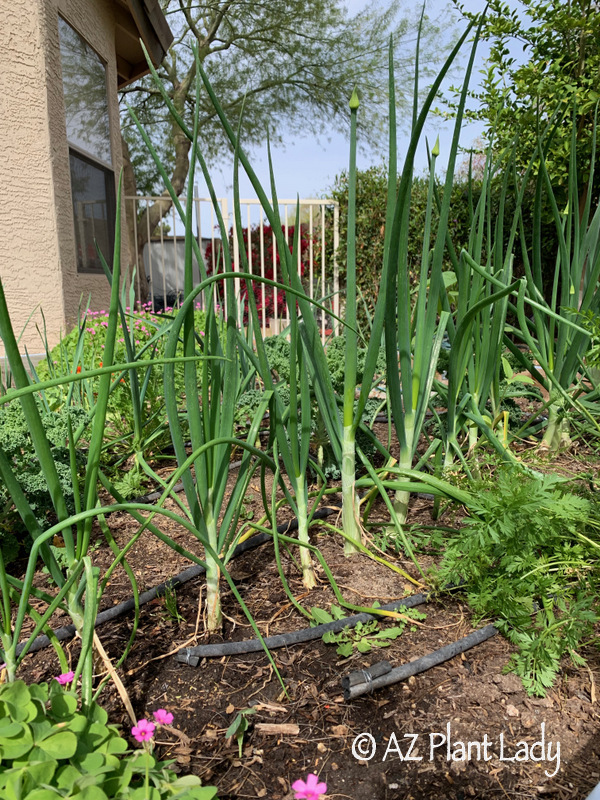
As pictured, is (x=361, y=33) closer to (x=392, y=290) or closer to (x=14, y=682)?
(x=392, y=290)

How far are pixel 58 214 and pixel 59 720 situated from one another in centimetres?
450

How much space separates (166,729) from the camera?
0.86 m

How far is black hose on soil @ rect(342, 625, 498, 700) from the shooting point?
0.90 metres

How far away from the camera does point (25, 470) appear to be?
4.45ft

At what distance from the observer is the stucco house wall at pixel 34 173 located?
4016 mm

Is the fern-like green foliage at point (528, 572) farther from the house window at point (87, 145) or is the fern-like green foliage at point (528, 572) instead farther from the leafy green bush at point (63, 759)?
the house window at point (87, 145)

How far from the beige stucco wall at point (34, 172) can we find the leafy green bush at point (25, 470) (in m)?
2.94

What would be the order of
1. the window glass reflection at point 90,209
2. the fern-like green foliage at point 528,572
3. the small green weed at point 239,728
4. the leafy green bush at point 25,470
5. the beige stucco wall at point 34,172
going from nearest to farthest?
the small green weed at point 239,728 < the fern-like green foliage at point 528,572 < the leafy green bush at point 25,470 < the beige stucco wall at point 34,172 < the window glass reflection at point 90,209

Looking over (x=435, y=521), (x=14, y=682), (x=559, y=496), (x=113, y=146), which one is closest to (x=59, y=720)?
(x=14, y=682)

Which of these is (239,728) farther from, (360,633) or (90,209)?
(90,209)

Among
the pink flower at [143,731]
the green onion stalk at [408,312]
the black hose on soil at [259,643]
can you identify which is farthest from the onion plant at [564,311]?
the pink flower at [143,731]

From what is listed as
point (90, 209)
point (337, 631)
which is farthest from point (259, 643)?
point (90, 209)

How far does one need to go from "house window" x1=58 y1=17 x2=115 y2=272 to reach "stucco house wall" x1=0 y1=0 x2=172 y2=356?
1.03 feet

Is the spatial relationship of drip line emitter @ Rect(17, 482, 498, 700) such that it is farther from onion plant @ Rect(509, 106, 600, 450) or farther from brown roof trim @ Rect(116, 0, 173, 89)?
brown roof trim @ Rect(116, 0, 173, 89)
